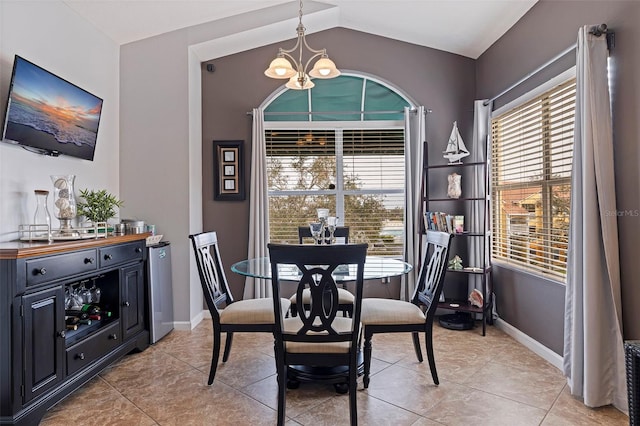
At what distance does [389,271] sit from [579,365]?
49.0 inches

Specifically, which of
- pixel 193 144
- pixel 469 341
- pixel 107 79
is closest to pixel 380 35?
pixel 193 144

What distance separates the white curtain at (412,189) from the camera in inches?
157

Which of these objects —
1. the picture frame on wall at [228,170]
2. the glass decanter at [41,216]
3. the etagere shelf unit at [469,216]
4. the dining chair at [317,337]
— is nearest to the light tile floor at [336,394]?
the dining chair at [317,337]

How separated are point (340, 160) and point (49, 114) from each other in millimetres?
2646

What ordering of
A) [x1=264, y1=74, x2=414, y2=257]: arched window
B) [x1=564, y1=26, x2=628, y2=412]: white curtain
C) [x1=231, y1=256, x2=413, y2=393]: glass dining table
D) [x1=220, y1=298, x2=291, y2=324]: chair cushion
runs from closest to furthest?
1. [x1=564, y1=26, x2=628, y2=412]: white curtain
2. [x1=231, y1=256, x2=413, y2=393]: glass dining table
3. [x1=220, y1=298, x2=291, y2=324]: chair cushion
4. [x1=264, y1=74, x2=414, y2=257]: arched window

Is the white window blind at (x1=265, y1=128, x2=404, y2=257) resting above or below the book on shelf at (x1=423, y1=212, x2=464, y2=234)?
above

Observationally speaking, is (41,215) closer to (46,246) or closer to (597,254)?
(46,246)

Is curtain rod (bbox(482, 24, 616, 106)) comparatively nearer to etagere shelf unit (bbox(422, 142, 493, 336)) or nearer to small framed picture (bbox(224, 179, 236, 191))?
etagere shelf unit (bbox(422, 142, 493, 336))

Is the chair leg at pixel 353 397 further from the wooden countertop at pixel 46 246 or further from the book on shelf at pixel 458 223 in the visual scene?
the book on shelf at pixel 458 223

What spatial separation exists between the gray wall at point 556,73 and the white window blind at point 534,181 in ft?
0.57

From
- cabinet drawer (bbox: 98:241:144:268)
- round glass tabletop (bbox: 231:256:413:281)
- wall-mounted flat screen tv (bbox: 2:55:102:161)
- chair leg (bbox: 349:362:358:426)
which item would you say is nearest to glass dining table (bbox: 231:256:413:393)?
round glass tabletop (bbox: 231:256:413:281)

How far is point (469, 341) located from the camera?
3340mm

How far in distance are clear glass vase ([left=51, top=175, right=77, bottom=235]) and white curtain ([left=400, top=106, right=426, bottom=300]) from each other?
2.98 meters

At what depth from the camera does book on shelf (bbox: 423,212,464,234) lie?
12.4 feet
